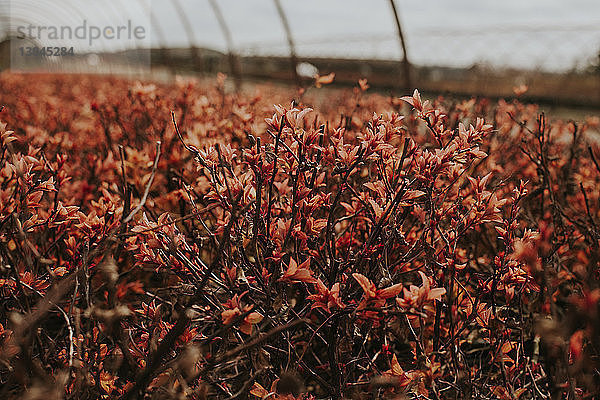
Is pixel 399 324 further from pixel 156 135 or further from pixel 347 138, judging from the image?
pixel 156 135

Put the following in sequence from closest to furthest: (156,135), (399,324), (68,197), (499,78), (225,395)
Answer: (225,395) < (399,324) < (68,197) < (156,135) < (499,78)

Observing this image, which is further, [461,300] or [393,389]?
[461,300]

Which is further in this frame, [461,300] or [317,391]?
[317,391]

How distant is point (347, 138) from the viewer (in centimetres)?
246

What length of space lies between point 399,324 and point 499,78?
1140 cm

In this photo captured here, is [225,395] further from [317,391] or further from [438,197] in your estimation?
[438,197]

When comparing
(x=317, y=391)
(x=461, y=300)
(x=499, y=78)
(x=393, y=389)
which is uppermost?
(x=499, y=78)

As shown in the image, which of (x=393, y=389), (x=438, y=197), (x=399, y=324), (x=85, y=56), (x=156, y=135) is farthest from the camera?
(x=85, y=56)

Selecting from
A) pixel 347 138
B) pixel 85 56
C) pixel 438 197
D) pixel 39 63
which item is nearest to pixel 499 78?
pixel 347 138

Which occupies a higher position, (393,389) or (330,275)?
(330,275)

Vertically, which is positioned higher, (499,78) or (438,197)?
(499,78)

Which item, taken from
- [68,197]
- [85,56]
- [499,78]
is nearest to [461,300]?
[68,197]

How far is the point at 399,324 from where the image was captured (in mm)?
1771

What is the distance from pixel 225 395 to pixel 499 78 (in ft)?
39.1
